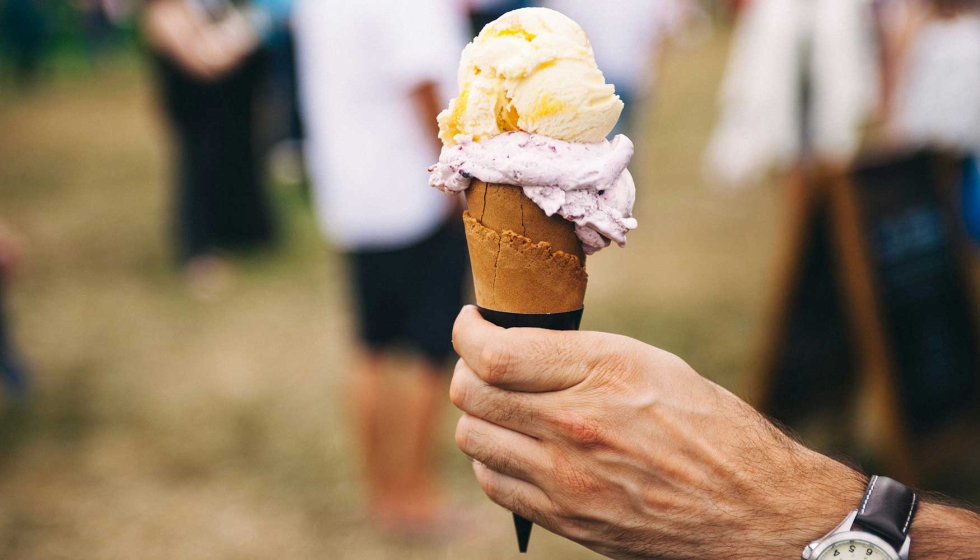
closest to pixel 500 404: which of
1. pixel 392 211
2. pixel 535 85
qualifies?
pixel 535 85

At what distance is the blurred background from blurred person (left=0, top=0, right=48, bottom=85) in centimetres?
378

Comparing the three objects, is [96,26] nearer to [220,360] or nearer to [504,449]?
[220,360]

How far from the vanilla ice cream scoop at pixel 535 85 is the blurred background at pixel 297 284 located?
142cm

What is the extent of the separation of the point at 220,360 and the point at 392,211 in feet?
7.19

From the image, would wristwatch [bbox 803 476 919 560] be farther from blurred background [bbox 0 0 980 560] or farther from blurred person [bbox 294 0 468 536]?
blurred person [bbox 294 0 468 536]

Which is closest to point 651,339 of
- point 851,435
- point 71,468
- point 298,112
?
point 851,435

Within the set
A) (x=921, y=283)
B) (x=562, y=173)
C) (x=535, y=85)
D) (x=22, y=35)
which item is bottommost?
(x=921, y=283)

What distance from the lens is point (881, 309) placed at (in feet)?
9.37

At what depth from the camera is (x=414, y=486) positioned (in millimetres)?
3186

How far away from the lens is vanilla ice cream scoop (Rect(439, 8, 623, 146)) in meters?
1.25

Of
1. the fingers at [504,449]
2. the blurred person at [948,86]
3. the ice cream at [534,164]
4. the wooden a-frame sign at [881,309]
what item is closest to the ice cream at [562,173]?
the ice cream at [534,164]

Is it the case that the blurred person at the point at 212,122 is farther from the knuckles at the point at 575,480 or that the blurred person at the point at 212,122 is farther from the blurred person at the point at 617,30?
the knuckles at the point at 575,480

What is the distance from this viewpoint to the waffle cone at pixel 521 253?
1280mm

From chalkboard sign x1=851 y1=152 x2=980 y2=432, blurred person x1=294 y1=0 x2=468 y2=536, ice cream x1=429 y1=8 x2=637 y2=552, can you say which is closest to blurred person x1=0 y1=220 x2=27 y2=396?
blurred person x1=294 y1=0 x2=468 y2=536
